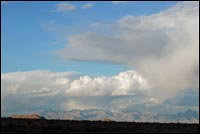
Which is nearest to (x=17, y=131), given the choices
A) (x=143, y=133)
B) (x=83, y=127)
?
(x=83, y=127)

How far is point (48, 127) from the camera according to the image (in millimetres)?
75312

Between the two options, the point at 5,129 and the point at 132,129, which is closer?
Answer: the point at 5,129

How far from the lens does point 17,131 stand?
6925 centimetres

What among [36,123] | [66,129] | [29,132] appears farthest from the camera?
[36,123]

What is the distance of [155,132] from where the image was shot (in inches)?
2844

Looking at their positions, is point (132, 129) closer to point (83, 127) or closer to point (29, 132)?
point (83, 127)

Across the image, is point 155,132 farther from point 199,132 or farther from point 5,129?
point 5,129

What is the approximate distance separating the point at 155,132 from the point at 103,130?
8734 mm

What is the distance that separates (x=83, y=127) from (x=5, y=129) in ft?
47.1

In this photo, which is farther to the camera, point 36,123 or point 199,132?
point 36,123

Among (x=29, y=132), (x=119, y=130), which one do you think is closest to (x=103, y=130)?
(x=119, y=130)

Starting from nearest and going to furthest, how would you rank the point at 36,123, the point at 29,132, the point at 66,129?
the point at 29,132
the point at 66,129
the point at 36,123

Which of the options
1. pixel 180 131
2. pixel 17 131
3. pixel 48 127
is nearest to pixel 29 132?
pixel 17 131

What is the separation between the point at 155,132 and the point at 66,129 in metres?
14.9
